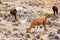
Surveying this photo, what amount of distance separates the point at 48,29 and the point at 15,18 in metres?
4.27

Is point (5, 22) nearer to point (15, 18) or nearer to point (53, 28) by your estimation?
point (15, 18)

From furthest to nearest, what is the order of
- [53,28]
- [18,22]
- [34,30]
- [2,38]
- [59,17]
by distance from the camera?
[59,17]
[18,22]
[53,28]
[34,30]
[2,38]

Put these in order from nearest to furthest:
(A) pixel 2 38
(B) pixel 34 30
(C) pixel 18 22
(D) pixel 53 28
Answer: (A) pixel 2 38, (B) pixel 34 30, (D) pixel 53 28, (C) pixel 18 22

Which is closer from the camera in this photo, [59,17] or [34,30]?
[34,30]

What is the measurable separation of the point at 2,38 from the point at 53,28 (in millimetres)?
4655

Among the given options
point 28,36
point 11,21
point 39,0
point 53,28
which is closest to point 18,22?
point 11,21

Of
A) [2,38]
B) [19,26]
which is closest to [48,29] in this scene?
[19,26]

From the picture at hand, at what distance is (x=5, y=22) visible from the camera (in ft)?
75.0

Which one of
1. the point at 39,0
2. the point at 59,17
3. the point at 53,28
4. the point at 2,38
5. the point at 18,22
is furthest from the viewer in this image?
the point at 39,0

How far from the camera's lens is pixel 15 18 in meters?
23.7

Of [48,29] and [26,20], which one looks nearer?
[48,29]

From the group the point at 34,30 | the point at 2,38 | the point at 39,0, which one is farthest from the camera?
the point at 39,0

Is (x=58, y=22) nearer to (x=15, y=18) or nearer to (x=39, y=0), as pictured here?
(x=15, y=18)

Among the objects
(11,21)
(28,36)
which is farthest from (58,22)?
(28,36)
